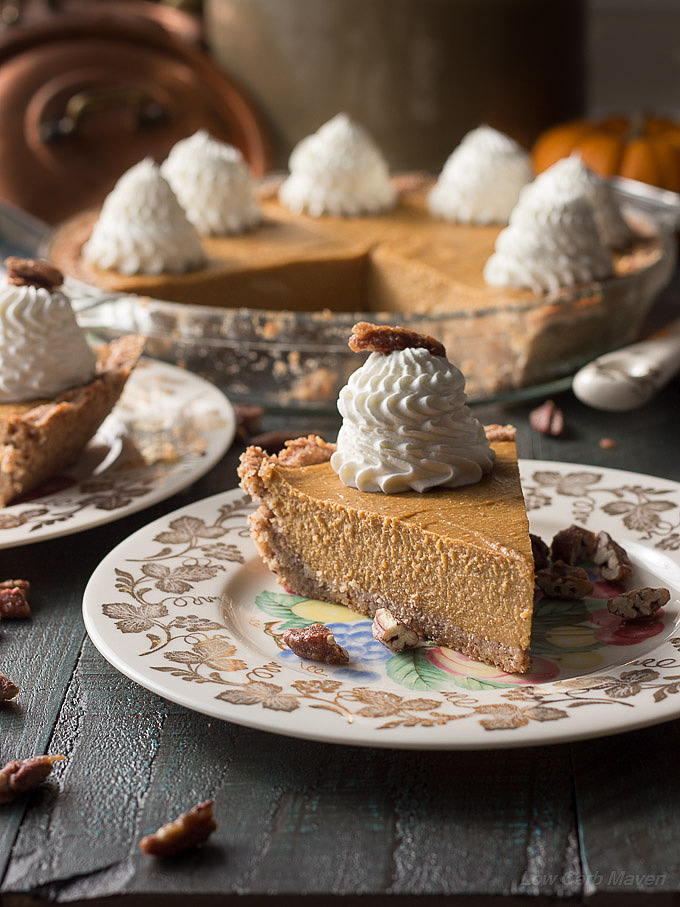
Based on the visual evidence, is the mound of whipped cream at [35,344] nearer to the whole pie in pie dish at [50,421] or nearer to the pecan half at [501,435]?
the whole pie in pie dish at [50,421]

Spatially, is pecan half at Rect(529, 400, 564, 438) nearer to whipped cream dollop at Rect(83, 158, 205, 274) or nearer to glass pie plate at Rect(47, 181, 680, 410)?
A: glass pie plate at Rect(47, 181, 680, 410)

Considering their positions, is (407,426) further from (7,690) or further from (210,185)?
(210,185)

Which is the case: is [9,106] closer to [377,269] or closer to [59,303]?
[377,269]

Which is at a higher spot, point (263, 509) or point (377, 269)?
point (263, 509)

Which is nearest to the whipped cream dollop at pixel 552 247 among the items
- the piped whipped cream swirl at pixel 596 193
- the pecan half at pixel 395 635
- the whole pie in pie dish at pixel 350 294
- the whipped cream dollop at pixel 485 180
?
the whole pie in pie dish at pixel 350 294

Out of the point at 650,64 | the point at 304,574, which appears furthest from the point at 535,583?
the point at 650,64

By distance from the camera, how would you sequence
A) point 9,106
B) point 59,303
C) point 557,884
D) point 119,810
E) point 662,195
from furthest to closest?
1. point 9,106
2. point 662,195
3. point 59,303
4. point 119,810
5. point 557,884

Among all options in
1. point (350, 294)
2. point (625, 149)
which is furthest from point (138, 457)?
point (625, 149)
